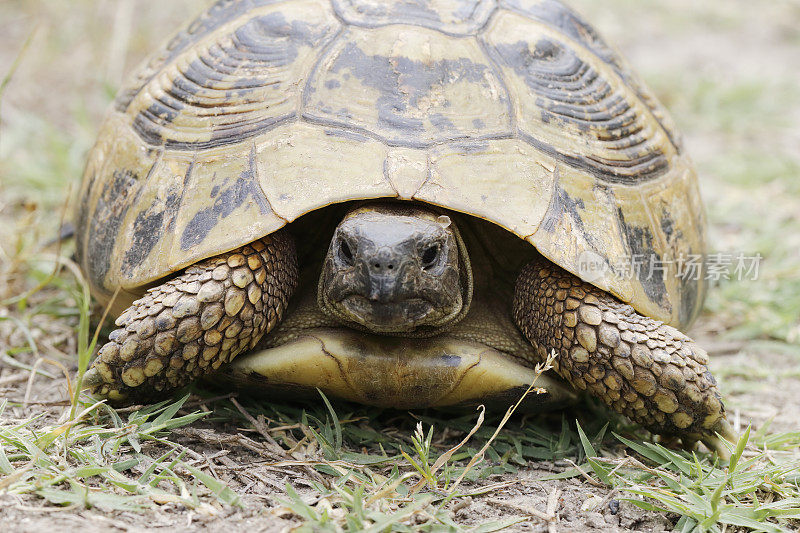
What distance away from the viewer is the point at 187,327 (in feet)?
7.80

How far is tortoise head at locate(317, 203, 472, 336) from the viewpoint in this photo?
2.24 meters

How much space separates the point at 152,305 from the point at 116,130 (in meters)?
1.02

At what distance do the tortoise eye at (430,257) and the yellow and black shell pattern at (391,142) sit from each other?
15cm

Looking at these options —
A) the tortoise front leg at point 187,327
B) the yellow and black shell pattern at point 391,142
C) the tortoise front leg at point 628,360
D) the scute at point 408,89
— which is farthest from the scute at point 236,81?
the tortoise front leg at point 628,360

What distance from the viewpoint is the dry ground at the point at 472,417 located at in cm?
218

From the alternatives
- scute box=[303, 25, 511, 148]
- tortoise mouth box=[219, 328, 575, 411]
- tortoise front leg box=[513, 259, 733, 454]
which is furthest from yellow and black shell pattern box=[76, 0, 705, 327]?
tortoise mouth box=[219, 328, 575, 411]

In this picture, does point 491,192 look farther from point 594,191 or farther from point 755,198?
point 755,198

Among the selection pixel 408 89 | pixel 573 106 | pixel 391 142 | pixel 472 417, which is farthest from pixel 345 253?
pixel 573 106

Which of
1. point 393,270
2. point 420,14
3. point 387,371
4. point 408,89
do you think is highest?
point 420,14

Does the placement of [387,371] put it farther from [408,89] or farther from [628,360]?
[408,89]

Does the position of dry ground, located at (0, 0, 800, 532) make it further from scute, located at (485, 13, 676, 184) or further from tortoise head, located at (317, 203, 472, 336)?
scute, located at (485, 13, 676, 184)

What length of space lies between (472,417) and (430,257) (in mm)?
707

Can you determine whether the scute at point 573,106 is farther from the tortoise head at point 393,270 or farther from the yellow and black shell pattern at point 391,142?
the tortoise head at point 393,270

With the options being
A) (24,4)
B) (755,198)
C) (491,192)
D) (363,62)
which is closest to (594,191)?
(491,192)
